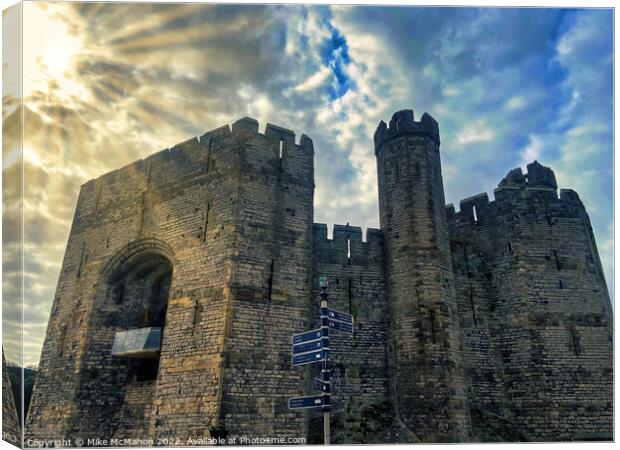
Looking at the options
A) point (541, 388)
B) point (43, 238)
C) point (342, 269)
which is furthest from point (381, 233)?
point (43, 238)

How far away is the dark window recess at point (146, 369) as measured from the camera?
1292cm

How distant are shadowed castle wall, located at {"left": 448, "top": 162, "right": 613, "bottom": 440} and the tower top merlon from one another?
289 centimetres

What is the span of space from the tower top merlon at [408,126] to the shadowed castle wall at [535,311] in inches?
114

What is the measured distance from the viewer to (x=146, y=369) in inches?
515

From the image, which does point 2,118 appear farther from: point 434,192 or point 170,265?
point 434,192

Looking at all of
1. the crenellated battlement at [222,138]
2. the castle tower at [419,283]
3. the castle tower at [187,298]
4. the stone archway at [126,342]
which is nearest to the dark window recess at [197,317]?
the castle tower at [187,298]

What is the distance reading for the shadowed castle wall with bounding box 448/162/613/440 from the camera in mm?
12469

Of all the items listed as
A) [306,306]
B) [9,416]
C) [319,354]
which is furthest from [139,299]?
[319,354]

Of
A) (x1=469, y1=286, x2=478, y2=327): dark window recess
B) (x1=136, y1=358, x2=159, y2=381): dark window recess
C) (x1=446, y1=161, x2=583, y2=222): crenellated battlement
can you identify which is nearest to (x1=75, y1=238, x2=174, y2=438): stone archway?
(x1=136, y1=358, x2=159, y2=381): dark window recess

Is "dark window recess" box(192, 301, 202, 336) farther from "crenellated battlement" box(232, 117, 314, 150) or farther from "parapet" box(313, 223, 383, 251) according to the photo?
"crenellated battlement" box(232, 117, 314, 150)

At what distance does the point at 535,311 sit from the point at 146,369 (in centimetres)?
1150

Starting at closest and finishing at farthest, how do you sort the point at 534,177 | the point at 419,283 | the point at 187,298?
the point at 187,298 < the point at 419,283 < the point at 534,177

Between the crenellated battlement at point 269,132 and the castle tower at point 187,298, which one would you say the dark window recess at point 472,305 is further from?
the crenellated battlement at point 269,132

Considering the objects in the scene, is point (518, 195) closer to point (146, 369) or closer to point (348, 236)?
point (348, 236)
